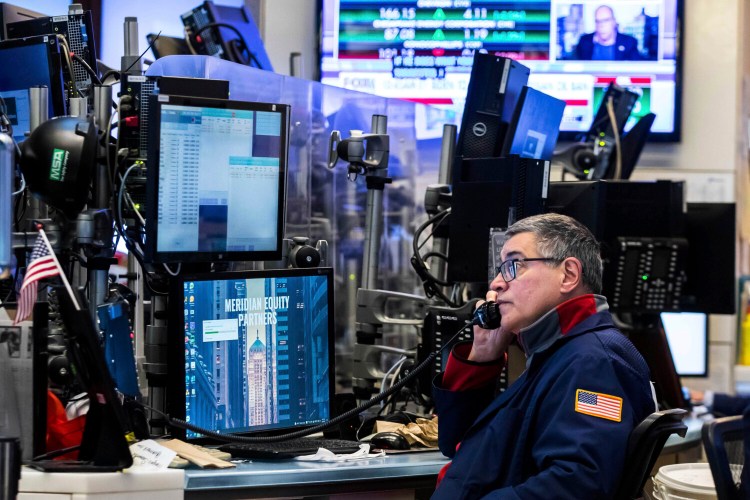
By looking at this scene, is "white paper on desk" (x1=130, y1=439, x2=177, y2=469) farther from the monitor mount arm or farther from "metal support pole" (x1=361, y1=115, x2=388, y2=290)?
"metal support pole" (x1=361, y1=115, x2=388, y2=290)

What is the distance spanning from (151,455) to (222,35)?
8.54ft

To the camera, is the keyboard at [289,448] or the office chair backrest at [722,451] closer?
the office chair backrest at [722,451]

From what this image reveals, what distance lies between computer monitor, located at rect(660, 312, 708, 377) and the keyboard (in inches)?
102

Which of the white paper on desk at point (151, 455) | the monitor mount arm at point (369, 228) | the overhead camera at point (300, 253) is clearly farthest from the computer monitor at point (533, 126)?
the white paper on desk at point (151, 455)

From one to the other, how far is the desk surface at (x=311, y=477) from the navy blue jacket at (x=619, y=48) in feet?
11.7

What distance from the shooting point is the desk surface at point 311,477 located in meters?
2.52

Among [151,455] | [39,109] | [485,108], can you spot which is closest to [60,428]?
[151,455]

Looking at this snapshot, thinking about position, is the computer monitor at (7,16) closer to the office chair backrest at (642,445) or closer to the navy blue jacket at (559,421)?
the navy blue jacket at (559,421)

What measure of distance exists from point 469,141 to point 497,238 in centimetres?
43

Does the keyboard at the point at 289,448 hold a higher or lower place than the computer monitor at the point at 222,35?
lower

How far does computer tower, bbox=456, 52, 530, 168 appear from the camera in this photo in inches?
138

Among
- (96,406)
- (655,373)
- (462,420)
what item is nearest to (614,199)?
(655,373)

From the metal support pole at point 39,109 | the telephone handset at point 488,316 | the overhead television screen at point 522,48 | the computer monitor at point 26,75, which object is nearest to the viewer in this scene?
the telephone handset at point 488,316

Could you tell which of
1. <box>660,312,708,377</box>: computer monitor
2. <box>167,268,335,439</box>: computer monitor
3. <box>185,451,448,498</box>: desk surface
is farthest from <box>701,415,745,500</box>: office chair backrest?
<box>660,312,708,377</box>: computer monitor
